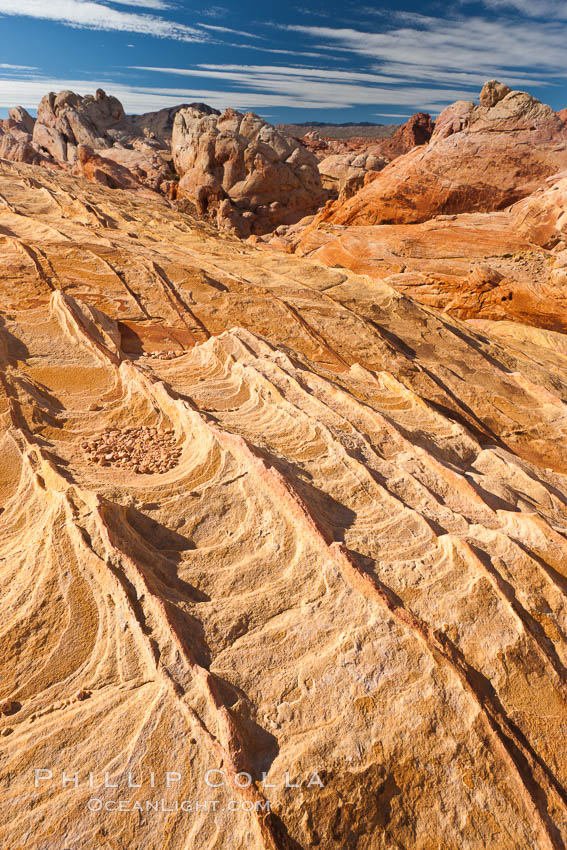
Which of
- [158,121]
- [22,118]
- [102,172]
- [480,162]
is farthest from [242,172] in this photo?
[158,121]

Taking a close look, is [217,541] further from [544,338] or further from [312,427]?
[544,338]

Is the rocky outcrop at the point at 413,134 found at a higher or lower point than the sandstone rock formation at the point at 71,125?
higher

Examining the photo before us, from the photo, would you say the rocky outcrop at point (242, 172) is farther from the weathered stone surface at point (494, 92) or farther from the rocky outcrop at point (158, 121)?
the rocky outcrop at point (158, 121)

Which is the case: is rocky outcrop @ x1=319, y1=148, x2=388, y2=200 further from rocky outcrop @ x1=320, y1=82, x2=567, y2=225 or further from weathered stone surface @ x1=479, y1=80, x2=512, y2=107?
weathered stone surface @ x1=479, y1=80, x2=512, y2=107

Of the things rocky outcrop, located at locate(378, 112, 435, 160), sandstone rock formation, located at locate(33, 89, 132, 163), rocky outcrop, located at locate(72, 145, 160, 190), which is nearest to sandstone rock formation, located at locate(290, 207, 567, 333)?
rocky outcrop, located at locate(72, 145, 160, 190)

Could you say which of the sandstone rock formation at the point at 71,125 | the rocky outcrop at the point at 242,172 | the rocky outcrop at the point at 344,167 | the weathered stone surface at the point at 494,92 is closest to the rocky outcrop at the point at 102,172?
the rocky outcrop at the point at 242,172

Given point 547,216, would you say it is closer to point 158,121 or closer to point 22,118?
point 22,118
